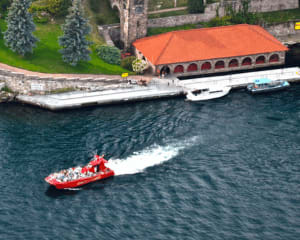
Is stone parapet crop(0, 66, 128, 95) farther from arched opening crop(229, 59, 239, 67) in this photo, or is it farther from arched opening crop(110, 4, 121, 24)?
arched opening crop(229, 59, 239, 67)

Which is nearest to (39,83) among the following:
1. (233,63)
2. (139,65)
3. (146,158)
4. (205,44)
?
(139,65)

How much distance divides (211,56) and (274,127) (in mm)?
26673

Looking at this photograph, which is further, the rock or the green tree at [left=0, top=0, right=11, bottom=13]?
the green tree at [left=0, top=0, right=11, bottom=13]

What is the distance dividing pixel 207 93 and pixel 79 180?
36.9 meters

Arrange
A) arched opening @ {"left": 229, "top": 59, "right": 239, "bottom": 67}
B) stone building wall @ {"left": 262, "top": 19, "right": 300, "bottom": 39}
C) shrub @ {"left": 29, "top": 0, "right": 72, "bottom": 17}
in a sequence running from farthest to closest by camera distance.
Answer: stone building wall @ {"left": 262, "top": 19, "right": 300, "bottom": 39} < shrub @ {"left": 29, "top": 0, "right": 72, "bottom": 17} < arched opening @ {"left": 229, "top": 59, "right": 239, "bottom": 67}

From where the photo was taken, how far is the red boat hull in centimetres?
7762

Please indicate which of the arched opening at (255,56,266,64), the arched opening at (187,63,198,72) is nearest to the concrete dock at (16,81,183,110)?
the arched opening at (187,63,198,72)

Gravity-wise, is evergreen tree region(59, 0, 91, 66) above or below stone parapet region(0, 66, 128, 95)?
above

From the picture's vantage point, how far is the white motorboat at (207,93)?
10494 cm

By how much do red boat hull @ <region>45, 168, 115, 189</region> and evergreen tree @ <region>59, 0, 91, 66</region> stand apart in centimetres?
3527

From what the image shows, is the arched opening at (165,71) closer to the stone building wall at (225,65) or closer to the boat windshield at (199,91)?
the stone building wall at (225,65)

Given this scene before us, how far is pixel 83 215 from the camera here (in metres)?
72.5

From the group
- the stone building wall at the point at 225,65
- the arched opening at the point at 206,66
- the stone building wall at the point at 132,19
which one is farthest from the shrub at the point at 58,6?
the arched opening at the point at 206,66

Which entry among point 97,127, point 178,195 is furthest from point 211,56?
point 178,195
